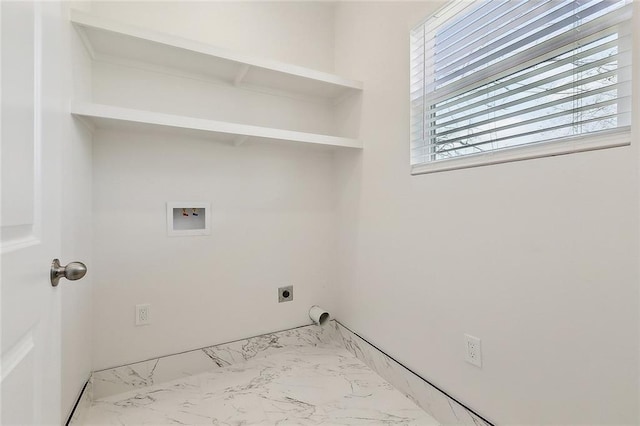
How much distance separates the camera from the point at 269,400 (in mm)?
1425

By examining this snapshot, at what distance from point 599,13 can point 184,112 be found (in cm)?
173

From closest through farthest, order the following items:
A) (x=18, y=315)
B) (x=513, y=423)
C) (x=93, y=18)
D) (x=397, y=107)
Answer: (x=18, y=315)
(x=513, y=423)
(x=93, y=18)
(x=397, y=107)

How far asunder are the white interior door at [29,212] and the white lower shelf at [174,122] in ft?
1.69

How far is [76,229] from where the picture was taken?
123cm

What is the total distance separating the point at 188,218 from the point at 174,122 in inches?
21.2

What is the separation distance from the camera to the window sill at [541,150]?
828 millimetres

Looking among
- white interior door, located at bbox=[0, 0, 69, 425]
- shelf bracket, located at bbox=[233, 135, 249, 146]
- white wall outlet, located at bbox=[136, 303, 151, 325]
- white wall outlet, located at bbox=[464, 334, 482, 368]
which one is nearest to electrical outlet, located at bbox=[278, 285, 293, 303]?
white wall outlet, located at bbox=[136, 303, 151, 325]

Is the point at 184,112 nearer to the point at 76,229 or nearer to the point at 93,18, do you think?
the point at 93,18

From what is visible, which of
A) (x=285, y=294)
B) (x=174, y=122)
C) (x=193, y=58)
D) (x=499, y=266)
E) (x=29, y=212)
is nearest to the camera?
(x=29, y=212)

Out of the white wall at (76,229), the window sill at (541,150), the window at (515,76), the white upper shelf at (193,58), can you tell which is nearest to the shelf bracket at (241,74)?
the white upper shelf at (193,58)

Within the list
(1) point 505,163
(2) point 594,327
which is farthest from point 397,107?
(2) point 594,327

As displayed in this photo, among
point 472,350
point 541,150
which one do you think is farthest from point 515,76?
point 472,350

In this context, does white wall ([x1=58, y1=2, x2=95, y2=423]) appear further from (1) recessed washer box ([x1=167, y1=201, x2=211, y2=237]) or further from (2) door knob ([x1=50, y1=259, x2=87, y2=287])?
(2) door knob ([x1=50, y1=259, x2=87, y2=287])

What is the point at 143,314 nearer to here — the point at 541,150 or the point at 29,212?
the point at 29,212
